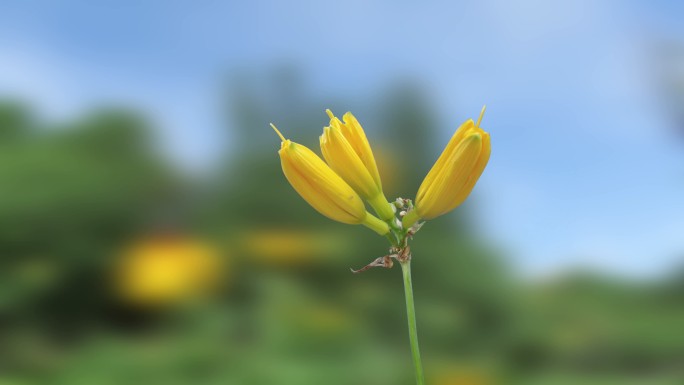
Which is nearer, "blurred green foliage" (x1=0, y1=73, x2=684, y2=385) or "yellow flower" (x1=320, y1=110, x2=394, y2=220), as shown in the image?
"yellow flower" (x1=320, y1=110, x2=394, y2=220)

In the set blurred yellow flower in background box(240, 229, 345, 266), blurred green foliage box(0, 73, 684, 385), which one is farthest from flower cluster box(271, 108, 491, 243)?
blurred yellow flower in background box(240, 229, 345, 266)

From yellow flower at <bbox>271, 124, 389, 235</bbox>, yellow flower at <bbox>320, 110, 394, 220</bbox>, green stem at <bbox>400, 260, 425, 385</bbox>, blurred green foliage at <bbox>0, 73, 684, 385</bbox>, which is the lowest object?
green stem at <bbox>400, 260, 425, 385</bbox>

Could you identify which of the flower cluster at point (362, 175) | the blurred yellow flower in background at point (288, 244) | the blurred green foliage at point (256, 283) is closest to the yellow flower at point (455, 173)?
the flower cluster at point (362, 175)

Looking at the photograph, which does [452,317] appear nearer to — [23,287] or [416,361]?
[23,287]

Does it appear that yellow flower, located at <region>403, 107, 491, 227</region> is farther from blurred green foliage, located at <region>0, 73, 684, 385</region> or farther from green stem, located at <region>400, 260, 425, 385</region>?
blurred green foliage, located at <region>0, 73, 684, 385</region>

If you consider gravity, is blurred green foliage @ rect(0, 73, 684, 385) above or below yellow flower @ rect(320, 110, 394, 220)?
above

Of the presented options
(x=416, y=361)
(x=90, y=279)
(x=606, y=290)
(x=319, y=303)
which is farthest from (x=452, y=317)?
(x=416, y=361)
